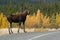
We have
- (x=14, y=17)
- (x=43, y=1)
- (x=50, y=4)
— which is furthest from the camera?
(x=43, y=1)

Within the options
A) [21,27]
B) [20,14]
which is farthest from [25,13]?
[21,27]

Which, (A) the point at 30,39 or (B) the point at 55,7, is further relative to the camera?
(B) the point at 55,7

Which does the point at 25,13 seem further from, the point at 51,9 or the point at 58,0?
the point at 58,0

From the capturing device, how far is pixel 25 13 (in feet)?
54.6

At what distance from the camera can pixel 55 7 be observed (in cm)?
14200

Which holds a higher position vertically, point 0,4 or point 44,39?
point 44,39

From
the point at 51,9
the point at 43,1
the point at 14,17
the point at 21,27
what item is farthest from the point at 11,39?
the point at 43,1

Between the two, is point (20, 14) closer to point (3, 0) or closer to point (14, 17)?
point (14, 17)

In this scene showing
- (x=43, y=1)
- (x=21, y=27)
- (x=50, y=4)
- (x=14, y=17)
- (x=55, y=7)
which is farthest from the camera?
(x=43, y=1)

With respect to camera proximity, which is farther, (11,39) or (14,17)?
(14,17)

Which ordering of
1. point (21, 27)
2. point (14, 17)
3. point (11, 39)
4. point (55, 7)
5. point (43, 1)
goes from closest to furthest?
point (11, 39) < point (14, 17) < point (21, 27) < point (55, 7) < point (43, 1)

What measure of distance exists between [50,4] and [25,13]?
465 ft

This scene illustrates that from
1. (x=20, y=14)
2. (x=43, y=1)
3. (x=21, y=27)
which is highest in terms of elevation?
(x=20, y=14)

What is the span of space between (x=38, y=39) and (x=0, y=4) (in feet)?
485
